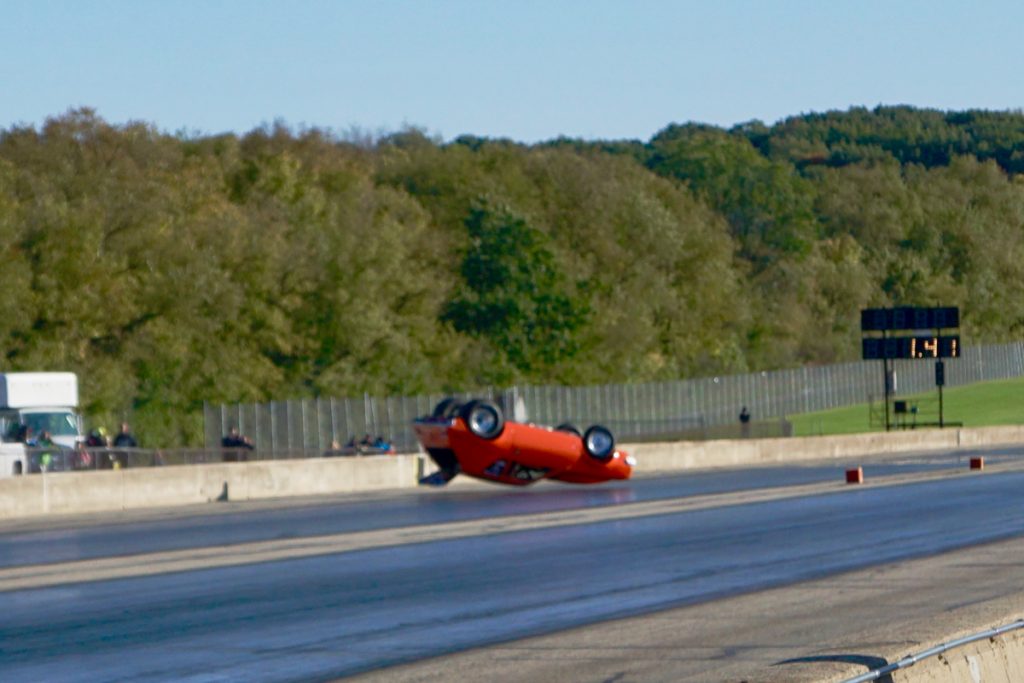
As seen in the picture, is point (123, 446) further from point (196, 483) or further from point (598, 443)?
point (598, 443)

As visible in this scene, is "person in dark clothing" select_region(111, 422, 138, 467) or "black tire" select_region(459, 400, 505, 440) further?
"person in dark clothing" select_region(111, 422, 138, 467)

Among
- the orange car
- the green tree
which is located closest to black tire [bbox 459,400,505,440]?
the orange car

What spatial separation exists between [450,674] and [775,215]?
132 m

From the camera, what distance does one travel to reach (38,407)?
138 ft

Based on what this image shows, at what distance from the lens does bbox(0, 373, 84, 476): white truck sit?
40906mm

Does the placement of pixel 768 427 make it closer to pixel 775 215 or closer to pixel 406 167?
pixel 406 167

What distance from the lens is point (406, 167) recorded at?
107438mm

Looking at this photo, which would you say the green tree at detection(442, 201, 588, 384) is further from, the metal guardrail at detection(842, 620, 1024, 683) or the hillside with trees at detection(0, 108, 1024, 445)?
the metal guardrail at detection(842, 620, 1024, 683)

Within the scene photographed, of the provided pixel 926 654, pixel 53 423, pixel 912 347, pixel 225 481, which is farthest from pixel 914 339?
pixel 926 654

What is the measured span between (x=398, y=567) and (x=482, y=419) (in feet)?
40.3

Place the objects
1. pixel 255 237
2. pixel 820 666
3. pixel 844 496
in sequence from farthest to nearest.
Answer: pixel 255 237 < pixel 844 496 < pixel 820 666

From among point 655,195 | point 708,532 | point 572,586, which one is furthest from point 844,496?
point 655,195

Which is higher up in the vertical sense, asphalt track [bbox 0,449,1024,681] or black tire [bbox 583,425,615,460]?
black tire [bbox 583,425,615,460]

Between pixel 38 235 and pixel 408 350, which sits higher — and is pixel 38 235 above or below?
above
